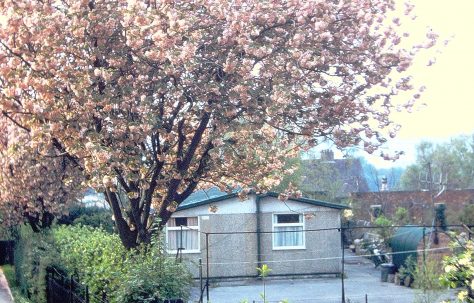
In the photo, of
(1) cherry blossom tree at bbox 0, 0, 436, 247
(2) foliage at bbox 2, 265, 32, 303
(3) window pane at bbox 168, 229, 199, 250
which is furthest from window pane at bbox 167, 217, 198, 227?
(1) cherry blossom tree at bbox 0, 0, 436, 247

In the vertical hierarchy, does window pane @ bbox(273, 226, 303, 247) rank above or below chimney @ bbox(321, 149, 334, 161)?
below

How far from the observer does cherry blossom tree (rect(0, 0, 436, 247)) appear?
32.8 feet

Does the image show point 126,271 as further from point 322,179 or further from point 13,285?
point 322,179

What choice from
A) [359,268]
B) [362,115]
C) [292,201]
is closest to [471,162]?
[359,268]

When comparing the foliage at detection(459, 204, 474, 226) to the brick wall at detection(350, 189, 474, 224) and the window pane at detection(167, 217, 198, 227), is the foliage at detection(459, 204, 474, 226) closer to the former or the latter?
the brick wall at detection(350, 189, 474, 224)

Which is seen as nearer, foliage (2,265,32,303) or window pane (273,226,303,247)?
foliage (2,265,32,303)

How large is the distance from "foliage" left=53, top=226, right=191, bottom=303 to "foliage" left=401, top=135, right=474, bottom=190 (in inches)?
1437

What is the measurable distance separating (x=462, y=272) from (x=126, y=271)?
456cm

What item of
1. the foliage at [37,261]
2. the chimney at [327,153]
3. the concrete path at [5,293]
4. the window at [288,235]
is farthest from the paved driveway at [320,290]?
the foliage at [37,261]

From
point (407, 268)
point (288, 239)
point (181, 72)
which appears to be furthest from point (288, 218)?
point (181, 72)

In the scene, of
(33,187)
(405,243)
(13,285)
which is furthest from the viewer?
(405,243)

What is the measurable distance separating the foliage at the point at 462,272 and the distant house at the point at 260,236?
21133 millimetres

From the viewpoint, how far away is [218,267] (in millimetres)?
27812

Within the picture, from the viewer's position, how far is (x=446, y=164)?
48.7 meters
